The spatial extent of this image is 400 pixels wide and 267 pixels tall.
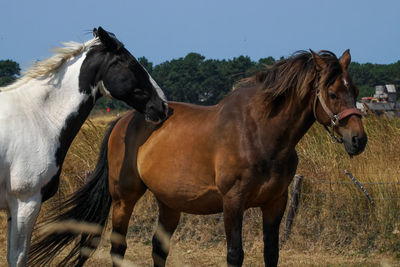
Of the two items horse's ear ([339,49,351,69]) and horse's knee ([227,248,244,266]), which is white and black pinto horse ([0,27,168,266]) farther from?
horse's ear ([339,49,351,69])

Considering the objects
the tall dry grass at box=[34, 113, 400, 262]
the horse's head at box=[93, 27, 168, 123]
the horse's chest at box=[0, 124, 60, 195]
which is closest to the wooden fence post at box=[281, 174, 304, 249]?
the tall dry grass at box=[34, 113, 400, 262]

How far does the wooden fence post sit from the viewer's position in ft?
24.1

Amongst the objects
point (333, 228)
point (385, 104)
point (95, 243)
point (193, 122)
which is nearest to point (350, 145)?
point (193, 122)

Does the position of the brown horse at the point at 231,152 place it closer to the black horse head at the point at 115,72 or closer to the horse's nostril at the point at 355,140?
the horse's nostril at the point at 355,140

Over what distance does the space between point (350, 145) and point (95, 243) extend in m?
2.77

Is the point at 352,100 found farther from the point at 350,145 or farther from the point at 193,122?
the point at 193,122

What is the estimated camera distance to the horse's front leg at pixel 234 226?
4379 millimetres

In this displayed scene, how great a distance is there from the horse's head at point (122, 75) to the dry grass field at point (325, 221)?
2689 millimetres

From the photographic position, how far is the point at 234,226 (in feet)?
14.5

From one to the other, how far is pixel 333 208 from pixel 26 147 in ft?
15.9

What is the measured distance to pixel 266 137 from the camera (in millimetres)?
4445

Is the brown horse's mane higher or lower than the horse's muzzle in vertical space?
higher

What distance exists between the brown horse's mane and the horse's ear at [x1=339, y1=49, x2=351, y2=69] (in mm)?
67

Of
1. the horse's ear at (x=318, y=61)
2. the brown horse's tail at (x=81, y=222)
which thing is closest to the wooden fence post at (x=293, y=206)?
the brown horse's tail at (x=81, y=222)
